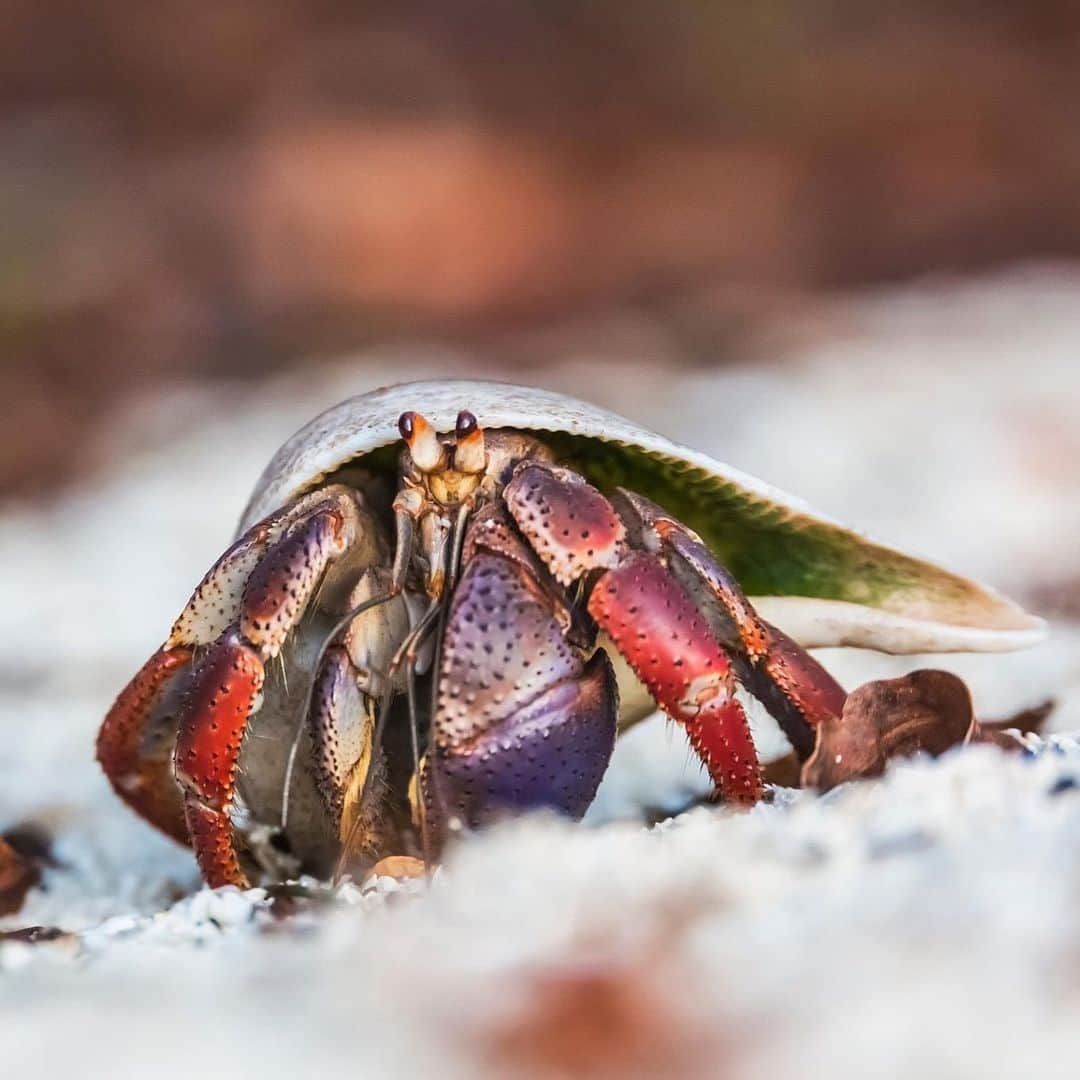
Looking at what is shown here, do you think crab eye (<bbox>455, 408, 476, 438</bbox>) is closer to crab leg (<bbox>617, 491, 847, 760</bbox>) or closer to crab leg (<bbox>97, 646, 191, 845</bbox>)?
crab leg (<bbox>617, 491, 847, 760</bbox>)

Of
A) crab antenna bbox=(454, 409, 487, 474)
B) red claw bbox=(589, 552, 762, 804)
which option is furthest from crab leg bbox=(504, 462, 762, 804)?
crab antenna bbox=(454, 409, 487, 474)

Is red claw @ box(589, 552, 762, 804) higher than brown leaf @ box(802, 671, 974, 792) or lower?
higher

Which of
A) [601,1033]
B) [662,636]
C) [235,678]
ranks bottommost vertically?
[601,1033]

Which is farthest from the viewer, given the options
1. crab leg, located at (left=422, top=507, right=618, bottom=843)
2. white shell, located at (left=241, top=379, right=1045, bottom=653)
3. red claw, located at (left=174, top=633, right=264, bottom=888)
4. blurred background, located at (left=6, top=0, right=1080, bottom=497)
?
blurred background, located at (left=6, top=0, right=1080, bottom=497)

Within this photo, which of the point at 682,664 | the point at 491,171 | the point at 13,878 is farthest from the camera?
the point at 491,171

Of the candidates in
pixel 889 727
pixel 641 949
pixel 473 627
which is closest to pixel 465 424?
pixel 473 627

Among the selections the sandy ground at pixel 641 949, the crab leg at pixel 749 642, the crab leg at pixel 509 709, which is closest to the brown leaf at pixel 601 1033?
the sandy ground at pixel 641 949

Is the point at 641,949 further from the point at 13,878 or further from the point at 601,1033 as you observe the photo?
the point at 13,878
